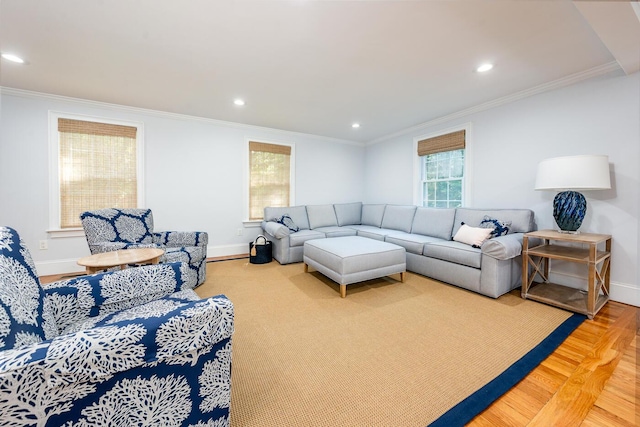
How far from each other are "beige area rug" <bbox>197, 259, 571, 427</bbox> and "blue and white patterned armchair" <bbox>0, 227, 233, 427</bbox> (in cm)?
43

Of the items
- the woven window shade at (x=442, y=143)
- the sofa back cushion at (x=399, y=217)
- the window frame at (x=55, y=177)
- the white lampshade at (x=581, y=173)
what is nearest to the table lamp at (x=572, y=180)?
the white lampshade at (x=581, y=173)

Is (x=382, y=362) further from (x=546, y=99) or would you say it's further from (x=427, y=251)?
(x=546, y=99)

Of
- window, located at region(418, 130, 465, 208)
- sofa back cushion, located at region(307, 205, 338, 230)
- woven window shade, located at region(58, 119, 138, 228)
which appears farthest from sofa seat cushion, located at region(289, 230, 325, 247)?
woven window shade, located at region(58, 119, 138, 228)

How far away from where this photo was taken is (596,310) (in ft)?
7.42

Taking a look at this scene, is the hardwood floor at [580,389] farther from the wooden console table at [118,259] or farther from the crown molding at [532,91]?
the wooden console table at [118,259]

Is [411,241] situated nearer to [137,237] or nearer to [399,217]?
[399,217]

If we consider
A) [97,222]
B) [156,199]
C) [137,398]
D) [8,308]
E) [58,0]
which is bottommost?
[137,398]

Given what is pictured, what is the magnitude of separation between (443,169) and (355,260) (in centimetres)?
271

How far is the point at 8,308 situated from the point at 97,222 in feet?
7.65

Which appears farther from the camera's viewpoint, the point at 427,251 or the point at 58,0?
the point at 427,251

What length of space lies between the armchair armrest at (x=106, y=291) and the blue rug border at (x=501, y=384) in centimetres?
169

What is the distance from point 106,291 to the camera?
139 cm

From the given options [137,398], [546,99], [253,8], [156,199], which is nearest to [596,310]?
[546,99]

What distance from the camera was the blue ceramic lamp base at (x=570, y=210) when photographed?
8.21 feet
